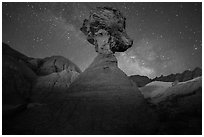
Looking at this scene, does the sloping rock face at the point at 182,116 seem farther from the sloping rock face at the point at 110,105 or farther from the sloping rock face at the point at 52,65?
the sloping rock face at the point at 52,65

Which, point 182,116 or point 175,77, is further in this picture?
point 175,77

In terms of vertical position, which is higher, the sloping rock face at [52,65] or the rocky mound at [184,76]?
the sloping rock face at [52,65]

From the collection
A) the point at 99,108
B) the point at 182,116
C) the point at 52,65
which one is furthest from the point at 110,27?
the point at 52,65

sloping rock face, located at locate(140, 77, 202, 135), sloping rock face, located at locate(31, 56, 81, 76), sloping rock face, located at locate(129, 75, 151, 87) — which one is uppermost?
sloping rock face, located at locate(31, 56, 81, 76)

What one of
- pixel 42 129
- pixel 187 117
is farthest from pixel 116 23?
pixel 42 129

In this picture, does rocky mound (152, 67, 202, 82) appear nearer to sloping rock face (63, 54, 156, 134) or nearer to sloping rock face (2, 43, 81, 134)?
sloping rock face (2, 43, 81, 134)

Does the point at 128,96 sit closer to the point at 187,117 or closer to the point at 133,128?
the point at 133,128

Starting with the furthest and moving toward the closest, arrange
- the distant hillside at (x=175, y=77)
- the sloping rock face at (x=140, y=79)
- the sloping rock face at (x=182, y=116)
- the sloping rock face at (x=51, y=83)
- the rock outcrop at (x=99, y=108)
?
the sloping rock face at (x=140, y=79)
the distant hillside at (x=175, y=77)
the sloping rock face at (x=51, y=83)
the rock outcrop at (x=99, y=108)
the sloping rock face at (x=182, y=116)

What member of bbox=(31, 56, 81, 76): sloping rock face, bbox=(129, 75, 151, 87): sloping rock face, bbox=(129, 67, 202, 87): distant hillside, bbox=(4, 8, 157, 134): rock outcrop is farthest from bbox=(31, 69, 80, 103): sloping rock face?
bbox=(129, 67, 202, 87): distant hillside

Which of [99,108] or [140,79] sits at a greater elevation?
[140,79]

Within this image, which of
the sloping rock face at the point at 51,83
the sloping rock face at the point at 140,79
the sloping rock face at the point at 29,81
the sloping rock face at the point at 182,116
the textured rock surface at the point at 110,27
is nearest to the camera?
the sloping rock face at the point at 182,116

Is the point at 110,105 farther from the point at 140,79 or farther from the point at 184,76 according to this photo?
the point at 140,79

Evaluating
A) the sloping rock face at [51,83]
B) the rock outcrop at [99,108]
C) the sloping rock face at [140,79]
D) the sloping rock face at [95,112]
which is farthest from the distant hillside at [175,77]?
the sloping rock face at [95,112]

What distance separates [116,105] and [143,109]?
1.44 m
